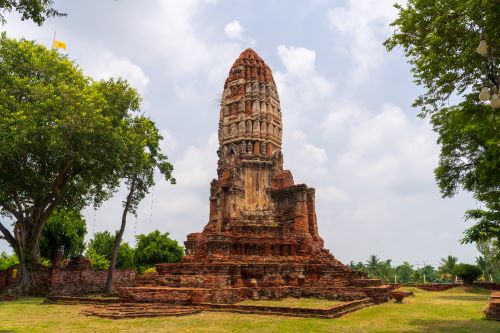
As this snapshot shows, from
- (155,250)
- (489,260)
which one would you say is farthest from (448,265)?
(155,250)

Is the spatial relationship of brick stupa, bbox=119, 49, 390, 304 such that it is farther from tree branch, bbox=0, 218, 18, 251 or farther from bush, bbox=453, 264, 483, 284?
bush, bbox=453, 264, 483, 284

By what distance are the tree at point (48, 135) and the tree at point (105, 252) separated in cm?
2218

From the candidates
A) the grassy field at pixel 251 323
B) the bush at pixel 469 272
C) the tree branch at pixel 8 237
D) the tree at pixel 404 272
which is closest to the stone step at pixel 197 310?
the grassy field at pixel 251 323

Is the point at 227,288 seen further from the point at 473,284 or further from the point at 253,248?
the point at 473,284

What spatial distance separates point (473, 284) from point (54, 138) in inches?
1349

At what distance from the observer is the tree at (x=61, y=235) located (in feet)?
108

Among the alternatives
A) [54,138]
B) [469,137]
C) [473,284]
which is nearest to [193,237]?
[54,138]

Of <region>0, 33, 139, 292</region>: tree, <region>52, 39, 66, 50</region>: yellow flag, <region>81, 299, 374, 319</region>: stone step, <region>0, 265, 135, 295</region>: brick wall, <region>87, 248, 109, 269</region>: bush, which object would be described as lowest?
<region>81, 299, 374, 319</region>: stone step

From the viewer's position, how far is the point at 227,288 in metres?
17.0

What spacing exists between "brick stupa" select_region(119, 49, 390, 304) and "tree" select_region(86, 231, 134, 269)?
81.4 feet

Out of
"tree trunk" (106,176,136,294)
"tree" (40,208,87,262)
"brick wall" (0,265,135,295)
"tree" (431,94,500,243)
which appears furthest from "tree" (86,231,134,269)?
"tree" (431,94,500,243)

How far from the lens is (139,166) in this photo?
23.6 metres

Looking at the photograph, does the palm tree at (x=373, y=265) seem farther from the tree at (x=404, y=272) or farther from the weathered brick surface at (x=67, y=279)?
the weathered brick surface at (x=67, y=279)

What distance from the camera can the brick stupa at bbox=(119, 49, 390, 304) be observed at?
60.1 ft
